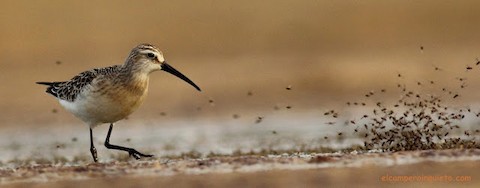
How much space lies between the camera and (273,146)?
18.3 metres

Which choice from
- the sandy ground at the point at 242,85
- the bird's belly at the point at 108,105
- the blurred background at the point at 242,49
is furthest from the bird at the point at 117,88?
the blurred background at the point at 242,49

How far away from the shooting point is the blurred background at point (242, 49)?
83.6 feet

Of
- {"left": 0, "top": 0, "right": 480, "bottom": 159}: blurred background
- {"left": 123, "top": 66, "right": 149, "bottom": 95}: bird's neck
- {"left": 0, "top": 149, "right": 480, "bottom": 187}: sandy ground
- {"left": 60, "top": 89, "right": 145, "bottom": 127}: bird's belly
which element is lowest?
{"left": 0, "top": 149, "right": 480, "bottom": 187}: sandy ground

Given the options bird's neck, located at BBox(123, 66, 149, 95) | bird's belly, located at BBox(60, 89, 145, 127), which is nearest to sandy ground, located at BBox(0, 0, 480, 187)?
bird's belly, located at BBox(60, 89, 145, 127)

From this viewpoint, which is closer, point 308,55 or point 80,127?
point 80,127

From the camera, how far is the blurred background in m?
25.5

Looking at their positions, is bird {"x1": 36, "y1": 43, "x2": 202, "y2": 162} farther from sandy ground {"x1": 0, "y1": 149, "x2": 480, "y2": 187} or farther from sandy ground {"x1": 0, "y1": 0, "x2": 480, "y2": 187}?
sandy ground {"x1": 0, "y1": 149, "x2": 480, "y2": 187}

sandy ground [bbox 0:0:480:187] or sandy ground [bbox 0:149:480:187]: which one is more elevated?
sandy ground [bbox 0:0:480:187]

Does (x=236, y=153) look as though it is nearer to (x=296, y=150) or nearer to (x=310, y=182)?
(x=296, y=150)

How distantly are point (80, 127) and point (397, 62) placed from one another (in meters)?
8.12

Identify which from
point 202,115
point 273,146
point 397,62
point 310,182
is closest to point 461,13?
point 397,62

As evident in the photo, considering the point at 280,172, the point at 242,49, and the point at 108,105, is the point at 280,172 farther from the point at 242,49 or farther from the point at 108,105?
the point at 242,49

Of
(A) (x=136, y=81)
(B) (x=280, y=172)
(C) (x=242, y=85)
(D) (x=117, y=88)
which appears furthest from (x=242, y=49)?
(B) (x=280, y=172)

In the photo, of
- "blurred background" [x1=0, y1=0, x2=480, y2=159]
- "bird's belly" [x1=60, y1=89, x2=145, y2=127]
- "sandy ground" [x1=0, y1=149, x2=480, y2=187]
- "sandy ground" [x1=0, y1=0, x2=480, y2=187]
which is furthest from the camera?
"blurred background" [x1=0, y1=0, x2=480, y2=159]
